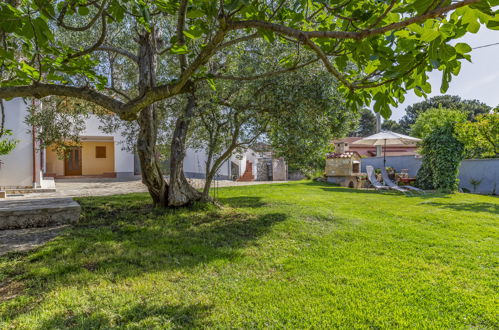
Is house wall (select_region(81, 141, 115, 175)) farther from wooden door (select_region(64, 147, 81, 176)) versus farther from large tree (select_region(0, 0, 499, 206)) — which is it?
large tree (select_region(0, 0, 499, 206))

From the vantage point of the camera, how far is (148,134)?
7289 millimetres

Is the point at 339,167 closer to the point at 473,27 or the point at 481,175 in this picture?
the point at 481,175

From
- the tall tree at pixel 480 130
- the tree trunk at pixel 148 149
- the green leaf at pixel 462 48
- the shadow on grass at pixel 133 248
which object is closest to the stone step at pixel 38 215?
the shadow on grass at pixel 133 248

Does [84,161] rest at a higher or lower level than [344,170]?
higher

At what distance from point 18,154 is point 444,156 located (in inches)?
775

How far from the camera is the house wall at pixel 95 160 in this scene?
23656 millimetres

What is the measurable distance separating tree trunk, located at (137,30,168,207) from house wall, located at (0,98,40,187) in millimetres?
8339

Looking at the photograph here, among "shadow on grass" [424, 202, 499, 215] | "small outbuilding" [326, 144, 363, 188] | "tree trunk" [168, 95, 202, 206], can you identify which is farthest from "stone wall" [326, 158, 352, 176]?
"tree trunk" [168, 95, 202, 206]

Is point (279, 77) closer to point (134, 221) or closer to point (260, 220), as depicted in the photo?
point (260, 220)

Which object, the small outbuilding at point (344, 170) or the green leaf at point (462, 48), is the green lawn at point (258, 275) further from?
the small outbuilding at point (344, 170)

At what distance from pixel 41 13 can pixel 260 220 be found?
231 inches

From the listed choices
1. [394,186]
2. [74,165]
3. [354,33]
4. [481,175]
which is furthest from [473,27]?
[74,165]

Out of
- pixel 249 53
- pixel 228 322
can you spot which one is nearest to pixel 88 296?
pixel 228 322

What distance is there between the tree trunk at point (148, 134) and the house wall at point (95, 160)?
1829 cm
